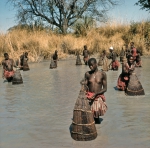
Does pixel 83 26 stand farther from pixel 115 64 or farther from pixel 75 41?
pixel 115 64

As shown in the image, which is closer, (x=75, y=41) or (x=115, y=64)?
(x=115, y=64)

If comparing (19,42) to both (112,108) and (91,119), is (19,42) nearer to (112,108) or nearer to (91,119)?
(112,108)

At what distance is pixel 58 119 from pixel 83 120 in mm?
1563

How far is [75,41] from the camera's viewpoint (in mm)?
26500

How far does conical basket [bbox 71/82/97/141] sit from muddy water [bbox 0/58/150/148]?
118 mm

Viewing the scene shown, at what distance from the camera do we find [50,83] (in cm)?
1237

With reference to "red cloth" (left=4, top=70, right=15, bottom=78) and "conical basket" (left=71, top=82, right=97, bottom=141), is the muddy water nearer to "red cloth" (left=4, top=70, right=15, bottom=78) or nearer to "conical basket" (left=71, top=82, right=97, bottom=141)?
"conical basket" (left=71, top=82, right=97, bottom=141)

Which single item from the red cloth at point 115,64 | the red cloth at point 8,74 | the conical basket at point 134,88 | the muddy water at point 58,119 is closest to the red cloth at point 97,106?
the muddy water at point 58,119

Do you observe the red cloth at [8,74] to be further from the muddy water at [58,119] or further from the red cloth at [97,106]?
the red cloth at [97,106]

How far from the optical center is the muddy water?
5.57m

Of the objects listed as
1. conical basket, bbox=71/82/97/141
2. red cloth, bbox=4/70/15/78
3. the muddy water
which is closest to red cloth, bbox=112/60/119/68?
the muddy water

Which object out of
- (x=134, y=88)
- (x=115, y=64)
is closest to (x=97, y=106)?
(x=134, y=88)

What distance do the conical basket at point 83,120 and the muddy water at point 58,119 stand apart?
0.12 m

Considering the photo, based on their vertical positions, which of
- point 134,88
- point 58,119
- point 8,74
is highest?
point 8,74
